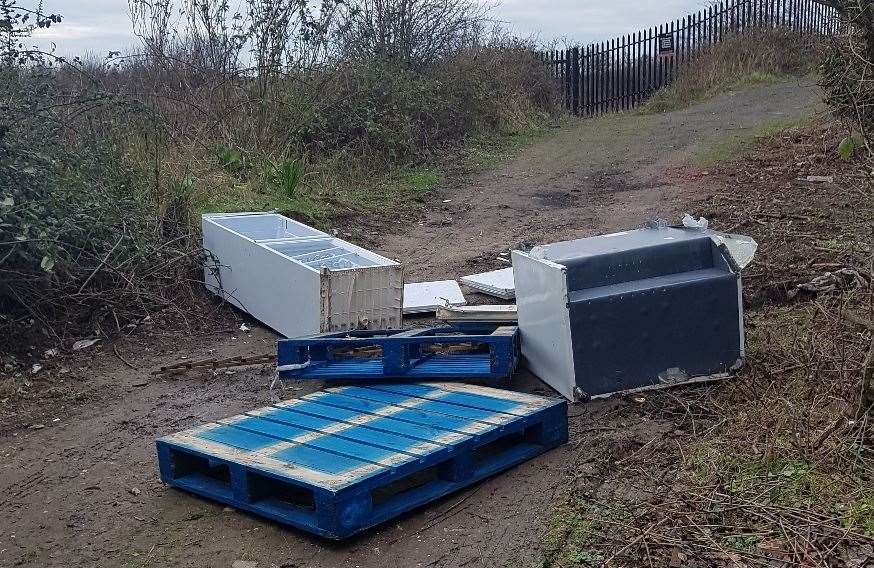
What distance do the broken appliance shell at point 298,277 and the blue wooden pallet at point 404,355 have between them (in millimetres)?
404

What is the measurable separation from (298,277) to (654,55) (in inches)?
610

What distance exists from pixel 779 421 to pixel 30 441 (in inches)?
148

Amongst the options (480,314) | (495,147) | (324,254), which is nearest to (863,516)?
(480,314)

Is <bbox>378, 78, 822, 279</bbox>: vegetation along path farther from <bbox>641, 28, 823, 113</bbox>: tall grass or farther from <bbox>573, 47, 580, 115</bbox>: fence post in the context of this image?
<bbox>573, 47, 580, 115</bbox>: fence post

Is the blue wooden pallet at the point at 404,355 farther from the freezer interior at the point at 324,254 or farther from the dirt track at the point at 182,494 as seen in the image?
the freezer interior at the point at 324,254

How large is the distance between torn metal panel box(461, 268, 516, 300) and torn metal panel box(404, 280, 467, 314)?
125 mm

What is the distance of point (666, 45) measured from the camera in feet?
64.0

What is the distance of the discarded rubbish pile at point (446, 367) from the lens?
12.1 ft

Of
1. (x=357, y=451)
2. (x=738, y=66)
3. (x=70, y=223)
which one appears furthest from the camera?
(x=738, y=66)

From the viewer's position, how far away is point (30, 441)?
486 centimetres

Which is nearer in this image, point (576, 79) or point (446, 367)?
point (446, 367)

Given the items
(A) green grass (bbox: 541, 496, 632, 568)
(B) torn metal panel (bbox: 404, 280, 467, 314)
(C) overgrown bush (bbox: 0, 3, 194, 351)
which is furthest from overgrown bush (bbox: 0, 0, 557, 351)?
(A) green grass (bbox: 541, 496, 632, 568)

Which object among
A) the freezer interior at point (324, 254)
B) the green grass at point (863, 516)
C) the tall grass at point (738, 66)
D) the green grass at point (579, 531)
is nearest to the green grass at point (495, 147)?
the tall grass at point (738, 66)

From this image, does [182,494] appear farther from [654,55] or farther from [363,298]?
[654,55]
